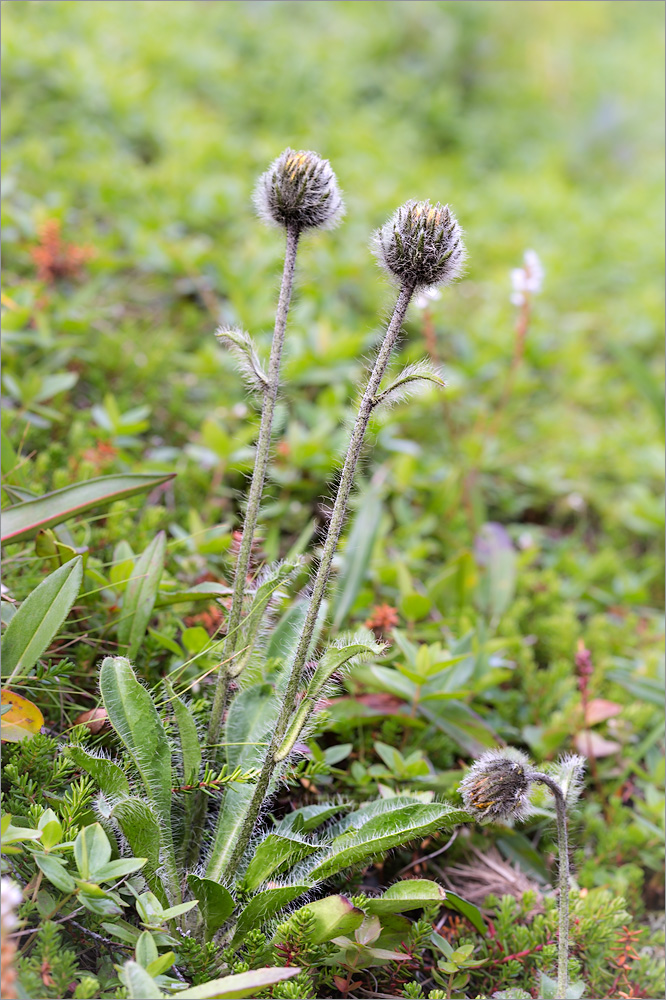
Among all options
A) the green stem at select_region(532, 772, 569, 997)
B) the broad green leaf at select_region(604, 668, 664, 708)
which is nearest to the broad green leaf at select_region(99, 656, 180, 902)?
the green stem at select_region(532, 772, 569, 997)

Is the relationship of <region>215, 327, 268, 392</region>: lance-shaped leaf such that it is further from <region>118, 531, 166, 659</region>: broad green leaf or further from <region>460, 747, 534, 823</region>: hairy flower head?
<region>460, 747, 534, 823</region>: hairy flower head

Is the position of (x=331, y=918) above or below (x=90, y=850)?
below

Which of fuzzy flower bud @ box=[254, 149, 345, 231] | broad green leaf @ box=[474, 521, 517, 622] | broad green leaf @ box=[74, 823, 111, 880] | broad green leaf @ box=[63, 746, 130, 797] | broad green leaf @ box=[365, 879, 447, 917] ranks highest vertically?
fuzzy flower bud @ box=[254, 149, 345, 231]

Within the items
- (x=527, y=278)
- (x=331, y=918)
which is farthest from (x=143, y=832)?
(x=527, y=278)

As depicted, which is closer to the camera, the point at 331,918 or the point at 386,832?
the point at 331,918

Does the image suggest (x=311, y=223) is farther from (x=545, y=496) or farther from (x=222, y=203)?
(x=222, y=203)

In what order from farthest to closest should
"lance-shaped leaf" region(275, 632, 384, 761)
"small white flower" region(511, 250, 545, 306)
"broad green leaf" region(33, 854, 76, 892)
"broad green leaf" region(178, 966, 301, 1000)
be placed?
"small white flower" region(511, 250, 545, 306) < "lance-shaped leaf" region(275, 632, 384, 761) < "broad green leaf" region(33, 854, 76, 892) < "broad green leaf" region(178, 966, 301, 1000)

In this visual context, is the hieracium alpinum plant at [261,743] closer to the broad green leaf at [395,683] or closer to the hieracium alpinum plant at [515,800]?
the hieracium alpinum plant at [515,800]

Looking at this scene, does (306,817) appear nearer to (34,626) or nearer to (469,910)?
(469,910)
